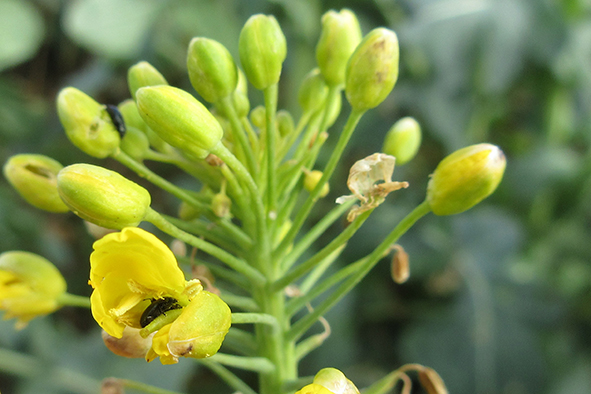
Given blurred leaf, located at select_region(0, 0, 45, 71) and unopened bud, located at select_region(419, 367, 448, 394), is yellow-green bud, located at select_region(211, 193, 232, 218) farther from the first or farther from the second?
blurred leaf, located at select_region(0, 0, 45, 71)

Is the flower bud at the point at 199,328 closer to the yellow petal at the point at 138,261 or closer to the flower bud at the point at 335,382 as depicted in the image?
the yellow petal at the point at 138,261

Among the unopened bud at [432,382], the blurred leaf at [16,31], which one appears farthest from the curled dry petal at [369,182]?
the blurred leaf at [16,31]

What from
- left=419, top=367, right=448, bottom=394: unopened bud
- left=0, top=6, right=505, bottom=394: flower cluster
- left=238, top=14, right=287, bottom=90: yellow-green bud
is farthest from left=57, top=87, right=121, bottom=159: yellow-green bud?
left=419, top=367, right=448, bottom=394: unopened bud

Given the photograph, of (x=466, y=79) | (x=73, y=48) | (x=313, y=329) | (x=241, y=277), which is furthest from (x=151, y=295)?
(x=73, y=48)

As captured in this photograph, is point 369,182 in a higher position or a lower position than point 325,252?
higher

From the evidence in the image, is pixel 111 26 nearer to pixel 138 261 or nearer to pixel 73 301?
pixel 73 301

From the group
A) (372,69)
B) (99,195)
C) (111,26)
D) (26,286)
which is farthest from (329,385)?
(111,26)

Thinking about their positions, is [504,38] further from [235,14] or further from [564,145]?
[235,14]
